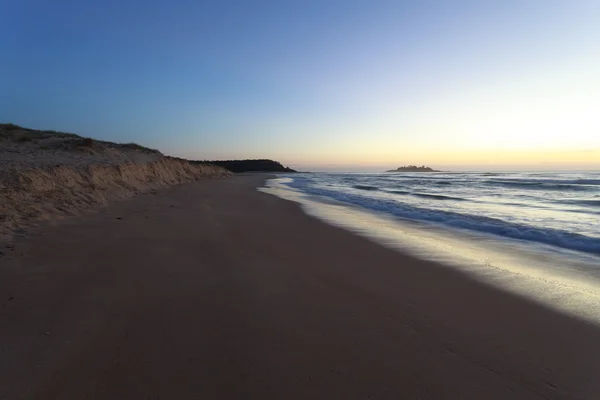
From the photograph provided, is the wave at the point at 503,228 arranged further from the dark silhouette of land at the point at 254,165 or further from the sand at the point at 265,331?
the dark silhouette of land at the point at 254,165

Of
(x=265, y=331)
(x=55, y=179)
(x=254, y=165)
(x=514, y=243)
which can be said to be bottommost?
(x=254, y=165)

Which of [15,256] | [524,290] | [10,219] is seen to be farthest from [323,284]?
[10,219]

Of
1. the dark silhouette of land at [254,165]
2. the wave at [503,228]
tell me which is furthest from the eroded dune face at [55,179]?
the dark silhouette of land at [254,165]

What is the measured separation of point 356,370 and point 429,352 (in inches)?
28.7

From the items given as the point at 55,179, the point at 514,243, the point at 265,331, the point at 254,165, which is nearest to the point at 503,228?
the point at 514,243

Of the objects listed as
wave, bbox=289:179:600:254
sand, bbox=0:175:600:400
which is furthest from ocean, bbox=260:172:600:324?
sand, bbox=0:175:600:400

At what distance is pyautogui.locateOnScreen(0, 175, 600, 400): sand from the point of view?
2.40 m

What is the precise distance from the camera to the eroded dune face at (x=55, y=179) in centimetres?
709

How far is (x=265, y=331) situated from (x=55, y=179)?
9.33 meters

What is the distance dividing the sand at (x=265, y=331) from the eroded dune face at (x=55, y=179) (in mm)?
2156

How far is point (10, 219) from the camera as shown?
246 inches

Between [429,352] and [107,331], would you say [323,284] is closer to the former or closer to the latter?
[429,352]

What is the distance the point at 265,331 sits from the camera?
3143mm

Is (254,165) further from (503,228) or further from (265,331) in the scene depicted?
(265,331)
